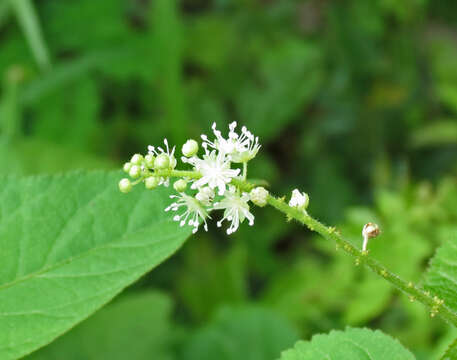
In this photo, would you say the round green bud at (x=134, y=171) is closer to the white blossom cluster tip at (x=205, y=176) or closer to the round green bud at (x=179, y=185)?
the white blossom cluster tip at (x=205, y=176)

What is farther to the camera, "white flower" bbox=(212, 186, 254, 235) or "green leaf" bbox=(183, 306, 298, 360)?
"green leaf" bbox=(183, 306, 298, 360)

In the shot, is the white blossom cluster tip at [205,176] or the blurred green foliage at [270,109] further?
the blurred green foliage at [270,109]

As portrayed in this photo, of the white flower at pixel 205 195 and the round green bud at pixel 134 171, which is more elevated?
the round green bud at pixel 134 171

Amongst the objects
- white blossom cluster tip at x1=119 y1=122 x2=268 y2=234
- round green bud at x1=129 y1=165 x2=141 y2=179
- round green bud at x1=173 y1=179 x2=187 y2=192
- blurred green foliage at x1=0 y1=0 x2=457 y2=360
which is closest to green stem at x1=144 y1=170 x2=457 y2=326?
white blossom cluster tip at x1=119 y1=122 x2=268 y2=234

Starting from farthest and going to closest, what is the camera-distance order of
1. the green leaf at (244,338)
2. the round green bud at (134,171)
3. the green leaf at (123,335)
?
the green leaf at (244,338), the green leaf at (123,335), the round green bud at (134,171)

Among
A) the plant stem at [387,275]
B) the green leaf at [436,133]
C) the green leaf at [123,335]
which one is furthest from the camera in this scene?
the green leaf at [436,133]

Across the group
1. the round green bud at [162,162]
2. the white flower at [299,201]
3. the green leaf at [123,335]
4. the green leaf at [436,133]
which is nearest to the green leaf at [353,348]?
the white flower at [299,201]

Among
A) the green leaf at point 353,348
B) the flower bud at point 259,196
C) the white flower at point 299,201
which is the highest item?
the flower bud at point 259,196

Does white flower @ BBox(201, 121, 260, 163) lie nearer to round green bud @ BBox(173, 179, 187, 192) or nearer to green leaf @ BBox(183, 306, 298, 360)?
round green bud @ BBox(173, 179, 187, 192)
